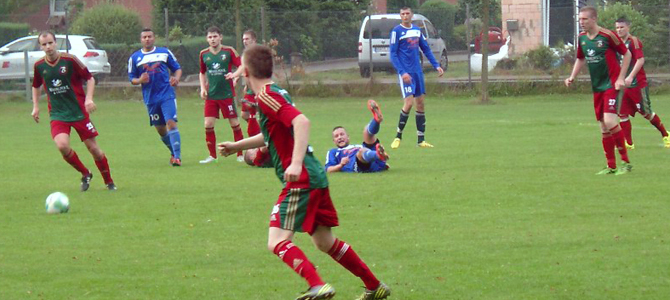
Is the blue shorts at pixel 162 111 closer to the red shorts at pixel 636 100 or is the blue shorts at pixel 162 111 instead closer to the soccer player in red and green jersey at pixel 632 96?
the soccer player in red and green jersey at pixel 632 96

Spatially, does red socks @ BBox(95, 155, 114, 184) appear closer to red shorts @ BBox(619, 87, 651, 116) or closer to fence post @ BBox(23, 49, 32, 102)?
red shorts @ BBox(619, 87, 651, 116)

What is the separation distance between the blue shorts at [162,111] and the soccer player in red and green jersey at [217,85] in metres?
0.53

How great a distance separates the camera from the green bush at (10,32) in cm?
3619

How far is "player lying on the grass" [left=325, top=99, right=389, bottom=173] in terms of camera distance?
13758 mm

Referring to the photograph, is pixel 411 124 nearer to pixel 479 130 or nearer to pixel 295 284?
pixel 479 130

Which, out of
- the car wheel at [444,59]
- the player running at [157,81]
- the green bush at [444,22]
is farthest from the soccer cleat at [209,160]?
the green bush at [444,22]

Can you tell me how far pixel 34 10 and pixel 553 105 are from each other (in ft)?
104

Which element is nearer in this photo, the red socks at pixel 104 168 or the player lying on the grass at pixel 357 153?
the red socks at pixel 104 168

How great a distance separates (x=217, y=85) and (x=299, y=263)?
9.98 meters

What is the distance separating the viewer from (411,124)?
2278 cm

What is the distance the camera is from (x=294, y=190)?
6.62 meters

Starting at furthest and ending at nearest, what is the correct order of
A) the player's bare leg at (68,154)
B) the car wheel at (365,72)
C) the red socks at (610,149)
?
the car wheel at (365,72) < the red socks at (610,149) < the player's bare leg at (68,154)

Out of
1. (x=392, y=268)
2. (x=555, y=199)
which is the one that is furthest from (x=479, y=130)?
(x=392, y=268)

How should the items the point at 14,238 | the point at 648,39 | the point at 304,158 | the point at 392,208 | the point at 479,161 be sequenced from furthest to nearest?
the point at 648,39, the point at 479,161, the point at 392,208, the point at 14,238, the point at 304,158
